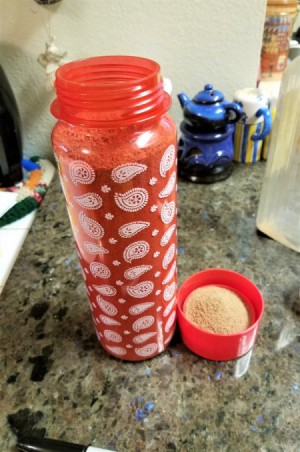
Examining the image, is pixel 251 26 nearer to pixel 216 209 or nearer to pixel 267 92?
pixel 267 92

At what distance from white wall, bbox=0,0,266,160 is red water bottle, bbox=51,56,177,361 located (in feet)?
1.25

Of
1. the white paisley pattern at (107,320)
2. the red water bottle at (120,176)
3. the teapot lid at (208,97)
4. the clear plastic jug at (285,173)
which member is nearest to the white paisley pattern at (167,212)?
the red water bottle at (120,176)

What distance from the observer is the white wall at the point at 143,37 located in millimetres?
605

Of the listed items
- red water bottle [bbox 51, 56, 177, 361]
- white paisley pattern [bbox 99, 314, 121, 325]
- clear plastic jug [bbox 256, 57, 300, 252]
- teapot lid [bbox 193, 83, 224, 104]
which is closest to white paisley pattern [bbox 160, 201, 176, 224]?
red water bottle [bbox 51, 56, 177, 361]

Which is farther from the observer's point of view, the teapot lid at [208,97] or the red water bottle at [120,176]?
the teapot lid at [208,97]

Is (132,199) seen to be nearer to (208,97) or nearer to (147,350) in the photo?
(147,350)

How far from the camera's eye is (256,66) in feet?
2.28

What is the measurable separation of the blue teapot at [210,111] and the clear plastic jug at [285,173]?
0.14m

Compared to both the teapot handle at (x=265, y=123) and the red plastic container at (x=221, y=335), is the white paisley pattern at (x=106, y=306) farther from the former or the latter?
the teapot handle at (x=265, y=123)

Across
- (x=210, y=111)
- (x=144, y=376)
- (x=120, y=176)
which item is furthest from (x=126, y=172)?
(x=210, y=111)

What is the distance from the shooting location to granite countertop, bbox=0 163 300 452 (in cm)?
32

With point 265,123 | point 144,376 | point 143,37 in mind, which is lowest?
point 144,376

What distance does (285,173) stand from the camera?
1.62 ft

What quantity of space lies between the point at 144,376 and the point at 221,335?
0.09 m
